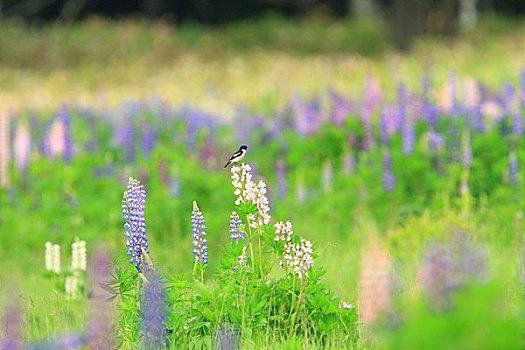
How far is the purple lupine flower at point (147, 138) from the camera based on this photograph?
966 centimetres

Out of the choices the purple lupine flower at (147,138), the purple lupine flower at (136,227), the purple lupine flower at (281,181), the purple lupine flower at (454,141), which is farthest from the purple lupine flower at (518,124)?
the purple lupine flower at (136,227)

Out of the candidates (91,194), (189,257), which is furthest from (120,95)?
(189,257)

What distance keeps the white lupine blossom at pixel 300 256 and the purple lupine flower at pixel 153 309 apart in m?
0.51

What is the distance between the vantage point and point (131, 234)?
3.94 meters

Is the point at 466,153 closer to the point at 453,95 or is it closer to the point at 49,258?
the point at 453,95

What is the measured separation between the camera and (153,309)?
139 inches

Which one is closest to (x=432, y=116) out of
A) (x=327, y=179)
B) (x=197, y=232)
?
(x=327, y=179)

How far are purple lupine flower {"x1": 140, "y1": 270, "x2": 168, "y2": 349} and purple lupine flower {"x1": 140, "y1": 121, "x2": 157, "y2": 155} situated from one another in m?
6.03

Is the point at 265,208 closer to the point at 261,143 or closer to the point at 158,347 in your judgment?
the point at 158,347

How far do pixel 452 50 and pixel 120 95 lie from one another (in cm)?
670

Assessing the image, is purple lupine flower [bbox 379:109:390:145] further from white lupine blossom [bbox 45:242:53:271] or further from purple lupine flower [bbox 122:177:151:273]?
purple lupine flower [bbox 122:177:151:273]

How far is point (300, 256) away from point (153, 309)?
2.21ft

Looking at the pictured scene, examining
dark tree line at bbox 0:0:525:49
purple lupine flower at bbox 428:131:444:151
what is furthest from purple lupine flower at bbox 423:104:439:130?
dark tree line at bbox 0:0:525:49

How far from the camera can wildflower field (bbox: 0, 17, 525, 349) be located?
3.17 meters
